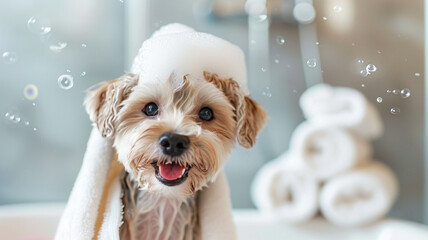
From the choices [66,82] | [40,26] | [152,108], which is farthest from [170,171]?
[40,26]

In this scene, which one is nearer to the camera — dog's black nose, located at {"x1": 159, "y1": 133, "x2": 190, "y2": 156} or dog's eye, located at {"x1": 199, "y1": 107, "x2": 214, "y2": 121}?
dog's black nose, located at {"x1": 159, "y1": 133, "x2": 190, "y2": 156}

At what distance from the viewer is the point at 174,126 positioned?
872mm

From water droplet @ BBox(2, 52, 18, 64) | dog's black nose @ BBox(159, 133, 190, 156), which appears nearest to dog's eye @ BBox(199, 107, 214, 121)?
dog's black nose @ BBox(159, 133, 190, 156)

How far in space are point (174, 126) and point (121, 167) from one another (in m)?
0.29

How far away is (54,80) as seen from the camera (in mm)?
1545

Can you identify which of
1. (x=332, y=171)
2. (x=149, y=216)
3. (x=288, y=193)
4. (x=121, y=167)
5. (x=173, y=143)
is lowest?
(x=288, y=193)

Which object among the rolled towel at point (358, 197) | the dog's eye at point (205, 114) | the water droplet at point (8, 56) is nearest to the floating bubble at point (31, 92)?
the water droplet at point (8, 56)

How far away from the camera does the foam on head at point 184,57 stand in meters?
0.94

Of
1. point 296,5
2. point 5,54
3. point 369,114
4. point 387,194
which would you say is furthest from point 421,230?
point 5,54

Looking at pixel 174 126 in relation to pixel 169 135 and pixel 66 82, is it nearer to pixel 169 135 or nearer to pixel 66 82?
pixel 169 135

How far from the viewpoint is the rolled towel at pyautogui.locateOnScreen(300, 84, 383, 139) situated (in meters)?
1.78

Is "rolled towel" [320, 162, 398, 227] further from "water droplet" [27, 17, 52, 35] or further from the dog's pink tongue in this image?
"water droplet" [27, 17, 52, 35]

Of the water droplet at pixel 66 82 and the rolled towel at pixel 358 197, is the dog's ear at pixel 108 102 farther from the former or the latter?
the rolled towel at pixel 358 197

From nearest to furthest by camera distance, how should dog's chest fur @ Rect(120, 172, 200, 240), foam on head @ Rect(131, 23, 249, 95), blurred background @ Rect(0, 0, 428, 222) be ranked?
1. foam on head @ Rect(131, 23, 249, 95)
2. dog's chest fur @ Rect(120, 172, 200, 240)
3. blurred background @ Rect(0, 0, 428, 222)
